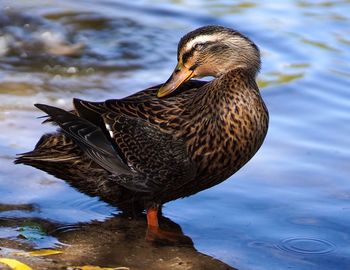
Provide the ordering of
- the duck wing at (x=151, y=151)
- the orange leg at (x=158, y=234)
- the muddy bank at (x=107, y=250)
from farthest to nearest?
the orange leg at (x=158, y=234), the duck wing at (x=151, y=151), the muddy bank at (x=107, y=250)

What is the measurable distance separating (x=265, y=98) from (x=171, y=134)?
2748mm

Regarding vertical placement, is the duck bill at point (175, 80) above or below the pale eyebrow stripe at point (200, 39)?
below

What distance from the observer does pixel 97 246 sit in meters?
5.87

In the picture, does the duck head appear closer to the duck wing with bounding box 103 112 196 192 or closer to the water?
the duck wing with bounding box 103 112 196 192

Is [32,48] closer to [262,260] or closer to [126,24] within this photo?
[126,24]

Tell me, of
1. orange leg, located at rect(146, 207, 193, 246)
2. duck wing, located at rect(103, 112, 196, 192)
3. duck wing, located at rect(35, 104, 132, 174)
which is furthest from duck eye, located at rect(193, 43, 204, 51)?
orange leg, located at rect(146, 207, 193, 246)

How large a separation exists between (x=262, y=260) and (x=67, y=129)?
1425 mm

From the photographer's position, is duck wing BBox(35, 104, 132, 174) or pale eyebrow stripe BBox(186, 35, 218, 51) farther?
pale eyebrow stripe BBox(186, 35, 218, 51)

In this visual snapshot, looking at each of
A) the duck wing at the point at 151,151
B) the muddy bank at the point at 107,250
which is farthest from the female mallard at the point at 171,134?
the muddy bank at the point at 107,250

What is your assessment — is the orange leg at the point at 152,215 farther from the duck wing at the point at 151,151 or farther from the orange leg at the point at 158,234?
the duck wing at the point at 151,151

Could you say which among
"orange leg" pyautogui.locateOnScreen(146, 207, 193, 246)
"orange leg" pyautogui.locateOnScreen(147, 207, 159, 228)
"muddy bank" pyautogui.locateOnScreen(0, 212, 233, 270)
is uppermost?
"orange leg" pyautogui.locateOnScreen(147, 207, 159, 228)

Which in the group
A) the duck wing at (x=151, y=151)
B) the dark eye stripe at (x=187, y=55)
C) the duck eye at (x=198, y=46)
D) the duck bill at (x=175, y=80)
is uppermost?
the duck eye at (x=198, y=46)

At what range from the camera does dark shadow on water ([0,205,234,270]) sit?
5598 millimetres

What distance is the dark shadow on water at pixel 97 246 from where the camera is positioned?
18.4 ft
